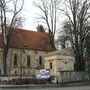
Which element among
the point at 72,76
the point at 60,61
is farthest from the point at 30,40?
the point at 72,76

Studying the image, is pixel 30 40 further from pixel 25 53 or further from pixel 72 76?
pixel 72 76

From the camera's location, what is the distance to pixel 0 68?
67.1m

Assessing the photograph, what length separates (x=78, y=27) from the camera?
53.6 m

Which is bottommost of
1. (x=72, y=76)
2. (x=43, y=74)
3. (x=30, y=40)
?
(x=72, y=76)

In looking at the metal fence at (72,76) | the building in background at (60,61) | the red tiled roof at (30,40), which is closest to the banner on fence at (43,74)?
the metal fence at (72,76)

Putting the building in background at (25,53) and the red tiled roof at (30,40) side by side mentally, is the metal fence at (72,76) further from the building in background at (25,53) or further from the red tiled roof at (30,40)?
the red tiled roof at (30,40)

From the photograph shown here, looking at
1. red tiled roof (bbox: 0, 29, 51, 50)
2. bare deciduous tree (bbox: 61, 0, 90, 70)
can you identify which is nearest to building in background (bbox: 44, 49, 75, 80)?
bare deciduous tree (bbox: 61, 0, 90, 70)

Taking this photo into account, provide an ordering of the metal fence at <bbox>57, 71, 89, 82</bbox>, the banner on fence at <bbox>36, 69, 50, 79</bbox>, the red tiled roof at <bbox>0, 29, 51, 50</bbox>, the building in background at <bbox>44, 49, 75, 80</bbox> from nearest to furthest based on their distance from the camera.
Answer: the banner on fence at <bbox>36, 69, 50, 79</bbox> → the metal fence at <bbox>57, 71, 89, 82</bbox> → the building in background at <bbox>44, 49, 75, 80</bbox> → the red tiled roof at <bbox>0, 29, 51, 50</bbox>

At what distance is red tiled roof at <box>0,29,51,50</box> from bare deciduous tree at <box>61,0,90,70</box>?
18.8 meters

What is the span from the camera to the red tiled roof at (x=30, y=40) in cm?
7362

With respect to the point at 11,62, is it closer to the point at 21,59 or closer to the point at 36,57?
the point at 21,59

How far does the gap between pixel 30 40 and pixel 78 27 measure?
28260 mm

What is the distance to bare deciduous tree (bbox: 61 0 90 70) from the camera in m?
52.6

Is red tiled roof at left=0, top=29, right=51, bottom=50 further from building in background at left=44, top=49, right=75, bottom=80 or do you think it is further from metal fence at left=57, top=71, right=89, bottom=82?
metal fence at left=57, top=71, right=89, bottom=82
